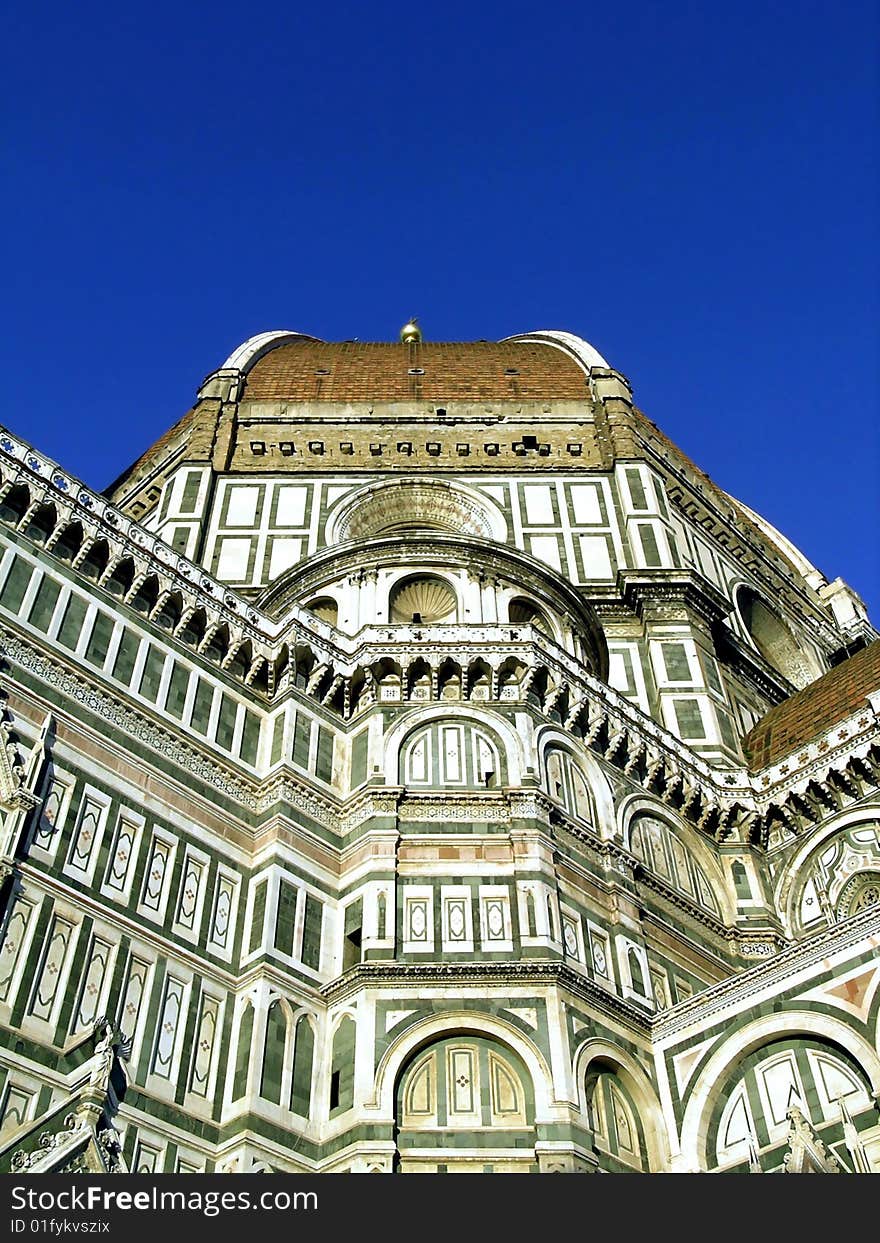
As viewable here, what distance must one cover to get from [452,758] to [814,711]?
9719 mm

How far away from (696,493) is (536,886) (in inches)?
805

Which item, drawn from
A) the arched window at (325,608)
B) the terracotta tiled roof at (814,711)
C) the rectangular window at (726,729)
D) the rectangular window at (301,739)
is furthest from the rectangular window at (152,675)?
the rectangular window at (726,729)

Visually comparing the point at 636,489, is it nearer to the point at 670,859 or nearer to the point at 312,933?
the point at 670,859

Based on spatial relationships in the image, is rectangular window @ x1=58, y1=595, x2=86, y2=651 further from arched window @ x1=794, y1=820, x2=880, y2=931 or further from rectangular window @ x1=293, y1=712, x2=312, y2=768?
arched window @ x1=794, y1=820, x2=880, y2=931

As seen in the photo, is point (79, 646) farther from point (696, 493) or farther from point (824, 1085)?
point (696, 493)

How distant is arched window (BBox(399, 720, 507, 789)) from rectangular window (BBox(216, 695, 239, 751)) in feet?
7.87

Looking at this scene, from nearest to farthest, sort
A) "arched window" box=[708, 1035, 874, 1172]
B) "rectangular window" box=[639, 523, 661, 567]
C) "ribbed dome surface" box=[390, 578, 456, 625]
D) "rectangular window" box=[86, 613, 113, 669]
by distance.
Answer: "arched window" box=[708, 1035, 874, 1172] < "rectangular window" box=[86, 613, 113, 669] < "ribbed dome surface" box=[390, 578, 456, 625] < "rectangular window" box=[639, 523, 661, 567]

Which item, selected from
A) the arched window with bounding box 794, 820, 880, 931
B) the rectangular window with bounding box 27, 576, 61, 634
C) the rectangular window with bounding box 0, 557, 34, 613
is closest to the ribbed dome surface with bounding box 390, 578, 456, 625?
the rectangular window with bounding box 27, 576, 61, 634

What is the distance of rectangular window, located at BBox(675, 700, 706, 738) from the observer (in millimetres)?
24703

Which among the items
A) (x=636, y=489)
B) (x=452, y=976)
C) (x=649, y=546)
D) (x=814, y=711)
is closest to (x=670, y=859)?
(x=452, y=976)

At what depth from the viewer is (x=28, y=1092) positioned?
12.3 m

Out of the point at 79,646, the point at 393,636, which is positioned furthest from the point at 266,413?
the point at 79,646

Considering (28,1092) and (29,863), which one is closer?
(28,1092)

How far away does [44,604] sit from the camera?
1667 cm
